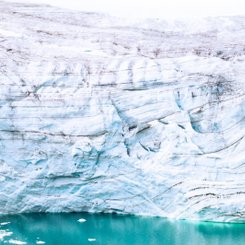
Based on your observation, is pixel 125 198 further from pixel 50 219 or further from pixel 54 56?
pixel 54 56

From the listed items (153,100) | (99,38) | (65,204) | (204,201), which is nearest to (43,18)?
(99,38)

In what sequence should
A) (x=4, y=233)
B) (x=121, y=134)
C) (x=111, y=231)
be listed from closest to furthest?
(x=4, y=233)
(x=111, y=231)
(x=121, y=134)

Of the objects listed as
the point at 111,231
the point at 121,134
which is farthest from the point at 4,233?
the point at 121,134

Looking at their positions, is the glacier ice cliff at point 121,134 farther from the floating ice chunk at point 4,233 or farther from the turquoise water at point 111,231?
the floating ice chunk at point 4,233

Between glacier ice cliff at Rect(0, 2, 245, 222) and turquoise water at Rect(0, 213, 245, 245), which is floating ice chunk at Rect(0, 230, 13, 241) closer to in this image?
turquoise water at Rect(0, 213, 245, 245)

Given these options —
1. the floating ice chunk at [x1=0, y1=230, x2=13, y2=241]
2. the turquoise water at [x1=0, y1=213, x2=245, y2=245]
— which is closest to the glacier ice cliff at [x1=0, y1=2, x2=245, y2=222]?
the turquoise water at [x1=0, y1=213, x2=245, y2=245]

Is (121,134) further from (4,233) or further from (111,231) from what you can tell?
(4,233)
